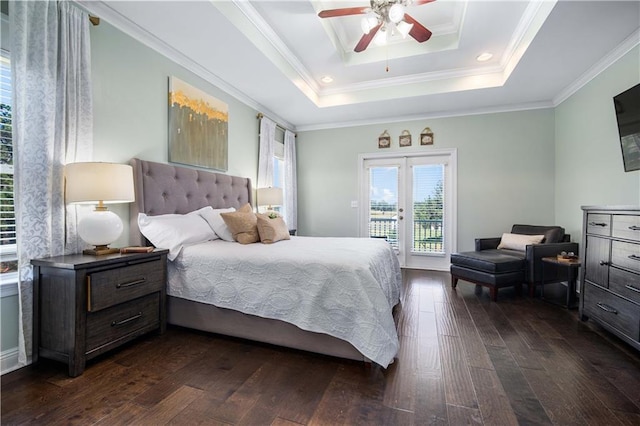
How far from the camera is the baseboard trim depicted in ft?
5.62

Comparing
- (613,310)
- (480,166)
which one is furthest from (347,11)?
(480,166)

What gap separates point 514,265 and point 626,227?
4.32 feet

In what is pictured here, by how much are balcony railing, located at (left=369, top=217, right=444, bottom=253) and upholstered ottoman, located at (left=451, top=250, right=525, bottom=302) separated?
3.98 feet

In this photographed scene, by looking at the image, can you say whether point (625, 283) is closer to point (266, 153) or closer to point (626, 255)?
point (626, 255)

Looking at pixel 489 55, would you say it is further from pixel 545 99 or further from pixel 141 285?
pixel 141 285

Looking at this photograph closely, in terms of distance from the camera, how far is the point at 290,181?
5.17 metres

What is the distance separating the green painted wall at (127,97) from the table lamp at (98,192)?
1.32ft

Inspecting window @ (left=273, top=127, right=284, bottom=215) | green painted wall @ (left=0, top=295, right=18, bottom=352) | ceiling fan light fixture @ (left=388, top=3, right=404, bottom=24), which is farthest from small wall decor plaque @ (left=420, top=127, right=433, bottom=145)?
green painted wall @ (left=0, top=295, right=18, bottom=352)

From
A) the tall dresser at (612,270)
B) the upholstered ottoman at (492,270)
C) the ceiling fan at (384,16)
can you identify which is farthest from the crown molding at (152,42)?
the tall dresser at (612,270)

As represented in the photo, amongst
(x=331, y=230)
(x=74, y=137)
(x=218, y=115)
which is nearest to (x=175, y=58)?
(x=218, y=115)

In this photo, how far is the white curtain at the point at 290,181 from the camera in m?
5.09

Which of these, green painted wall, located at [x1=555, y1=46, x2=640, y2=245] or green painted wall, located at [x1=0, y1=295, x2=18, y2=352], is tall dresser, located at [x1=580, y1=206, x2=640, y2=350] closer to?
green painted wall, located at [x1=555, y1=46, x2=640, y2=245]

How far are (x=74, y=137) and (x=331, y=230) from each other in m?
4.00

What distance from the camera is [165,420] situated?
53.3 inches
